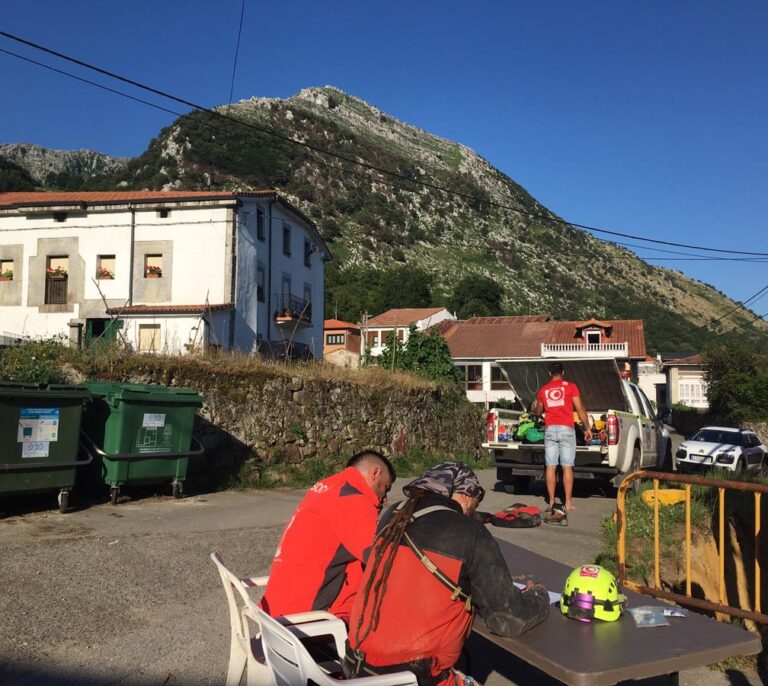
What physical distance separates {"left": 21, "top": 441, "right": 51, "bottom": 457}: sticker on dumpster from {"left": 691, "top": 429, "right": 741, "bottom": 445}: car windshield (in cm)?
2231

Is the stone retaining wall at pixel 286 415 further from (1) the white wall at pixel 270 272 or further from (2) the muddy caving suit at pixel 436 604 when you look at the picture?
(1) the white wall at pixel 270 272

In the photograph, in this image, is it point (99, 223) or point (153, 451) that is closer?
point (153, 451)

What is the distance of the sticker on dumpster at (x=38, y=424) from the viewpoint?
8.66 metres

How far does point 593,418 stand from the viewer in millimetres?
11773

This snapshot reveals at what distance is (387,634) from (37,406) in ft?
23.3

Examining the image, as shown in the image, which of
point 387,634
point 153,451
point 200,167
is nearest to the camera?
point 387,634

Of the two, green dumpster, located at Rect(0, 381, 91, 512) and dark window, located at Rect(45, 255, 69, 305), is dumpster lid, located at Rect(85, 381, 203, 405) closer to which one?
green dumpster, located at Rect(0, 381, 91, 512)

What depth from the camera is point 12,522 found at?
8.66m

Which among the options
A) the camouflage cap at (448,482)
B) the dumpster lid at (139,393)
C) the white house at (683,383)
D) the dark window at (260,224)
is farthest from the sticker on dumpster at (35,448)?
the white house at (683,383)

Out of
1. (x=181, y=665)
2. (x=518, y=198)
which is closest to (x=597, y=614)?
(x=181, y=665)

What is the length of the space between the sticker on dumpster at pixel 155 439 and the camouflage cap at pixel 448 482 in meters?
7.55

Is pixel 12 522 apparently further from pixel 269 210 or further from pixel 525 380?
pixel 269 210

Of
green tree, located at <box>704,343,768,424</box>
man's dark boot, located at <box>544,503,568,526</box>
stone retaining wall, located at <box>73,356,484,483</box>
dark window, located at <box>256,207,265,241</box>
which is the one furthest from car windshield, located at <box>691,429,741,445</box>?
dark window, located at <box>256,207,265,241</box>

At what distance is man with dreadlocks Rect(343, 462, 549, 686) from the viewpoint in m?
2.96
